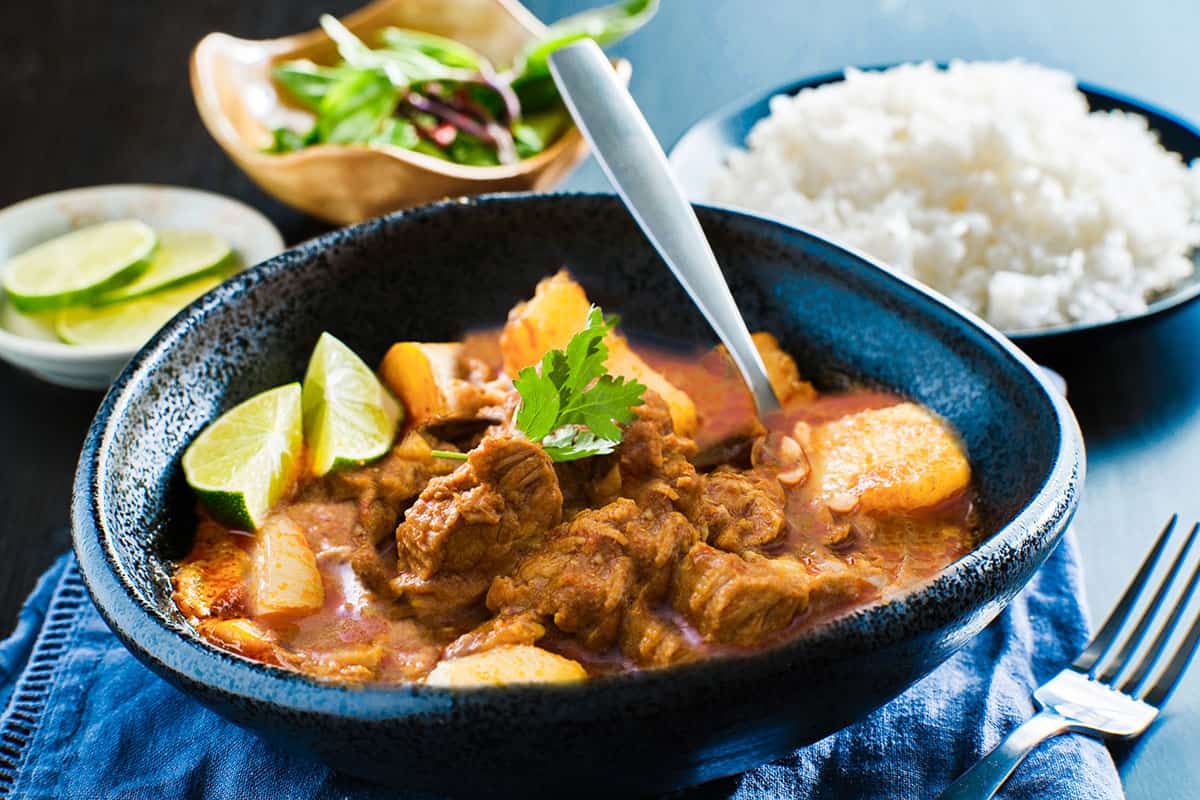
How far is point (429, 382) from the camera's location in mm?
2213

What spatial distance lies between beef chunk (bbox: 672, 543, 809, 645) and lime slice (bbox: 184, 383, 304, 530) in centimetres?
78

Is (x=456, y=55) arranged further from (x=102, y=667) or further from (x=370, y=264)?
(x=102, y=667)

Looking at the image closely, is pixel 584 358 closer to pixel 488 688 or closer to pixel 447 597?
pixel 447 597

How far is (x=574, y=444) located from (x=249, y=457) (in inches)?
22.5

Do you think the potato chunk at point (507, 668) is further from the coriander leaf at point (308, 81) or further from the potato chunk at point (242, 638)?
the coriander leaf at point (308, 81)

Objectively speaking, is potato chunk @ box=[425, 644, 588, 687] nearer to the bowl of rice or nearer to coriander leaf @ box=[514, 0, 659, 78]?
the bowl of rice

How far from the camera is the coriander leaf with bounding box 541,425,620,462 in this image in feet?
6.11

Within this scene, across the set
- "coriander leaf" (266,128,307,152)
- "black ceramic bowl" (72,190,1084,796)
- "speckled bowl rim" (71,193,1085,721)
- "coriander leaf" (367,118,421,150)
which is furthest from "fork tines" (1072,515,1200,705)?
"coriander leaf" (266,128,307,152)

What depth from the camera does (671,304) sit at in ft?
8.23

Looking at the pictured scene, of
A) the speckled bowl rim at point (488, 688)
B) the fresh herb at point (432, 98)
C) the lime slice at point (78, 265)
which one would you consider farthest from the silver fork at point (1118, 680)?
the lime slice at point (78, 265)

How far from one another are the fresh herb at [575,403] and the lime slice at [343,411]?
1.16 feet

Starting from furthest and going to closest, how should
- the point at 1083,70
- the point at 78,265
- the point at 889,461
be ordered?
the point at 1083,70
the point at 78,265
the point at 889,461

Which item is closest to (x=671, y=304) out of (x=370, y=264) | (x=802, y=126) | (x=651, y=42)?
(x=370, y=264)

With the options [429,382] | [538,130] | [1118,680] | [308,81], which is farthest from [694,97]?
[1118,680]
